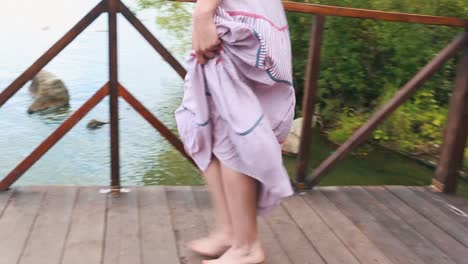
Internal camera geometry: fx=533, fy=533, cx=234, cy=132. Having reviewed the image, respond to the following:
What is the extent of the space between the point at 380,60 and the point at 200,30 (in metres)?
4.74

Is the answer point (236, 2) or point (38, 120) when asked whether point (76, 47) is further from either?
point (236, 2)

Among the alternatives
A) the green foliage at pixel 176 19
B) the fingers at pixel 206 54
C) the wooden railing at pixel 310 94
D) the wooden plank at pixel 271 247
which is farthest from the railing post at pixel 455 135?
the green foliage at pixel 176 19

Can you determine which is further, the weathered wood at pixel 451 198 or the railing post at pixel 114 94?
the weathered wood at pixel 451 198

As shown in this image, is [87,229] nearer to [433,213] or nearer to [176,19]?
[433,213]

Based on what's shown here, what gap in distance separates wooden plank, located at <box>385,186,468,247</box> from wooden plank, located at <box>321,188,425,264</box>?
289 millimetres

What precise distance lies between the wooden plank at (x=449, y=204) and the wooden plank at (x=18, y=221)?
202 centimetres

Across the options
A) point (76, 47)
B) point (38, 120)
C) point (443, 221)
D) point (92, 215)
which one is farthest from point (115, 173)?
point (76, 47)

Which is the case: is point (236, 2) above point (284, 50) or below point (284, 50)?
above

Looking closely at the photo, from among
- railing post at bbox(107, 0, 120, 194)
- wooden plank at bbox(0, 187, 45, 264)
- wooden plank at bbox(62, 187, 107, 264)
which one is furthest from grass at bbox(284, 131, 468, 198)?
wooden plank at bbox(0, 187, 45, 264)

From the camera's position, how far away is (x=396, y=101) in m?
2.85

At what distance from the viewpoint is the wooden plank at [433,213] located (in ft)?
8.25

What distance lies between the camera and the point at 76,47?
9.23m

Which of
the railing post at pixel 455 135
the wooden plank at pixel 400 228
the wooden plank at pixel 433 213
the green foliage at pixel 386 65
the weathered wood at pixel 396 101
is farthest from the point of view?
the green foliage at pixel 386 65

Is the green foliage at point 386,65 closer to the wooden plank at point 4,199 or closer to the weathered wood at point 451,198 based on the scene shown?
the weathered wood at point 451,198
